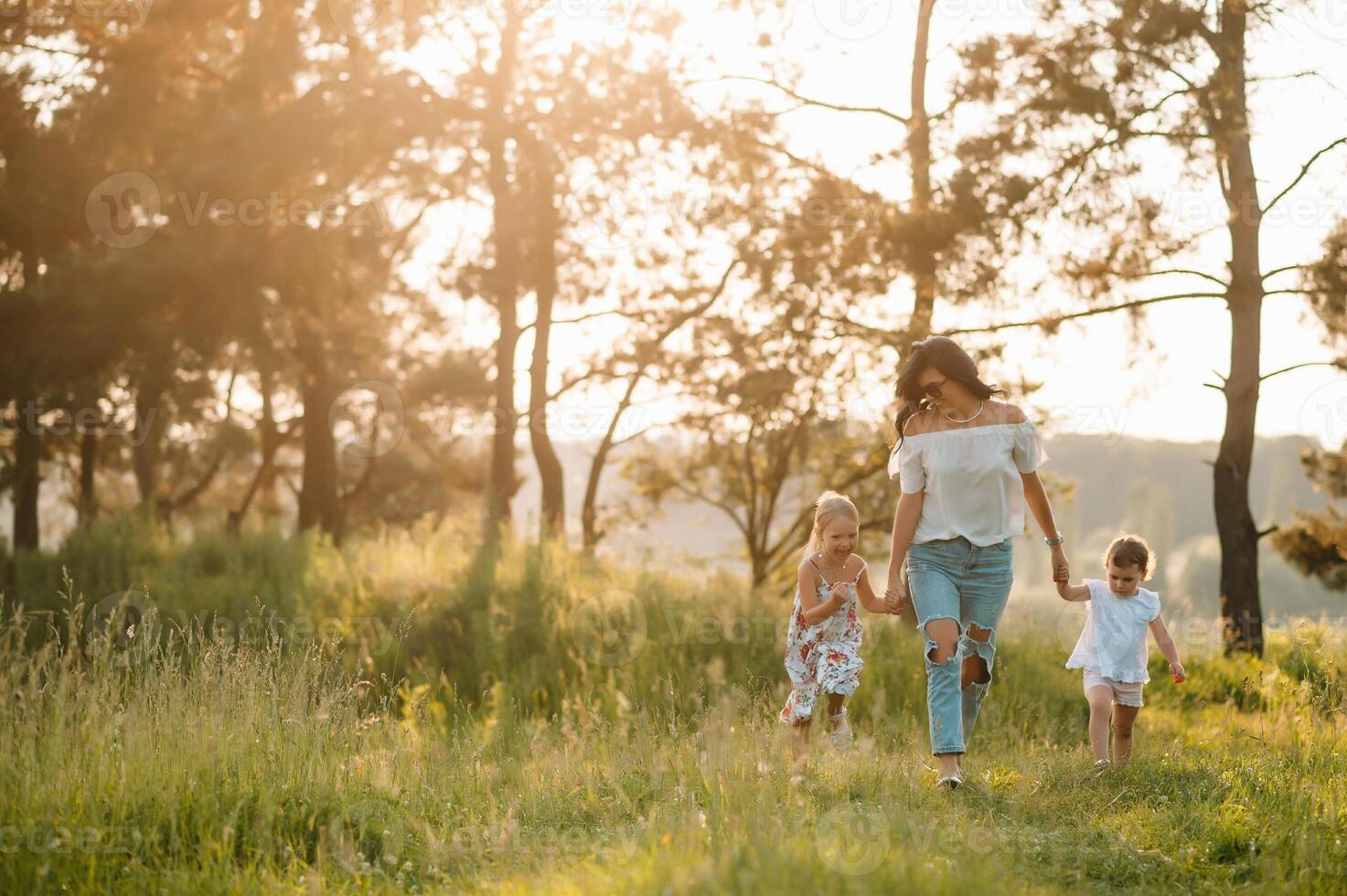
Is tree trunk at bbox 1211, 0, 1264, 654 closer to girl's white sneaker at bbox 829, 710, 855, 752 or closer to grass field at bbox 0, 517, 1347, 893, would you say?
grass field at bbox 0, 517, 1347, 893

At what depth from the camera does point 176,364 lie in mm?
19859

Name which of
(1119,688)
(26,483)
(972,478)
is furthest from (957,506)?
(26,483)

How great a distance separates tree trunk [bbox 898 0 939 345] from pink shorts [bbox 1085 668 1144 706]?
666 centimetres

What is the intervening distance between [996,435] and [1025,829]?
6.23ft

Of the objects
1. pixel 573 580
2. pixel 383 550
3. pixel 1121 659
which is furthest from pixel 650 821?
pixel 383 550

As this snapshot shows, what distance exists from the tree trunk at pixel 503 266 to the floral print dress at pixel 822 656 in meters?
13.6

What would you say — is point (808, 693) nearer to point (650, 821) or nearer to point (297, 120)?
point (650, 821)

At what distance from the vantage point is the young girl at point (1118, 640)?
259 inches

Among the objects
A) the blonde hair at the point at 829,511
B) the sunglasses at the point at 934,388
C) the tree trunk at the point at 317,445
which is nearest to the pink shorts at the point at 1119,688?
the blonde hair at the point at 829,511

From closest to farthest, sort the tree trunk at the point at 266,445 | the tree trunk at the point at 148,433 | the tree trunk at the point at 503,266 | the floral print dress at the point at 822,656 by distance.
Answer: the floral print dress at the point at 822,656 → the tree trunk at the point at 148,433 → the tree trunk at the point at 503,266 → the tree trunk at the point at 266,445

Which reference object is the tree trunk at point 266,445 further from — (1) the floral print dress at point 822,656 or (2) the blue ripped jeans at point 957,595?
(2) the blue ripped jeans at point 957,595

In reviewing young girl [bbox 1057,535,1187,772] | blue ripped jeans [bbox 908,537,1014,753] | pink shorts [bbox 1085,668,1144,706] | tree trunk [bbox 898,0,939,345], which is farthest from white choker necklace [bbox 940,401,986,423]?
tree trunk [bbox 898,0,939,345]

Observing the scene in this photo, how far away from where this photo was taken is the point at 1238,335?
13125mm

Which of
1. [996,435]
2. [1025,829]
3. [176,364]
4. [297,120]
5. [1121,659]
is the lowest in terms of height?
[1025,829]
